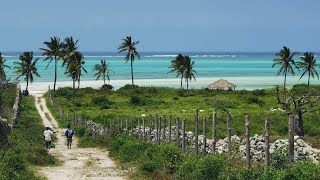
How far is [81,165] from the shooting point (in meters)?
23.2

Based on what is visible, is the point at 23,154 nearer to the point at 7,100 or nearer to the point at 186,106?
the point at 186,106

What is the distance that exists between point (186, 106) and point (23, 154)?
3425cm

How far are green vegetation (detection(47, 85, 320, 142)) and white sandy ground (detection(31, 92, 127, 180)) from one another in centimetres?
921

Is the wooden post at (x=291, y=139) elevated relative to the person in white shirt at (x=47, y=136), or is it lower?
elevated

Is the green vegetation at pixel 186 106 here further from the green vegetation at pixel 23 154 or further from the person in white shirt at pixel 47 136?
the person in white shirt at pixel 47 136

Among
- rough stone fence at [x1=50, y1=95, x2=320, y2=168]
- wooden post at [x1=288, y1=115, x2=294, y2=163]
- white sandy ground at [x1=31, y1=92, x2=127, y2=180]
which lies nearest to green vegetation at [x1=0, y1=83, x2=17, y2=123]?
rough stone fence at [x1=50, y1=95, x2=320, y2=168]

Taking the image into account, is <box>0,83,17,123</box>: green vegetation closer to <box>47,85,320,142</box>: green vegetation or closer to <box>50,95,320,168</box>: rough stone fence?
<box>47,85,320,142</box>: green vegetation

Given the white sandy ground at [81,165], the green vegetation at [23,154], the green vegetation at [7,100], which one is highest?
the green vegetation at [7,100]

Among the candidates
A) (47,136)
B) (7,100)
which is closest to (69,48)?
(7,100)

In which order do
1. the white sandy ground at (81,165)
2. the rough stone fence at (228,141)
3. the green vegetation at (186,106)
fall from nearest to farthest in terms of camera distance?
the rough stone fence at (228,141), the white sandy ground at (81,165), the green vegetation at (186,106)

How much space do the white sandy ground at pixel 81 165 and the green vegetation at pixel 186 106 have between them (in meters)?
9.21

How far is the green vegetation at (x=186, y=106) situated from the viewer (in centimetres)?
3931

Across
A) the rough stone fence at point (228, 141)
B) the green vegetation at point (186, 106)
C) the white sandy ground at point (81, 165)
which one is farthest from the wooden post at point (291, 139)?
the green vegetation at point (186, 106)

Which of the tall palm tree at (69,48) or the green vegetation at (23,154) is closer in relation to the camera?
the green vegetation at (23,154)
